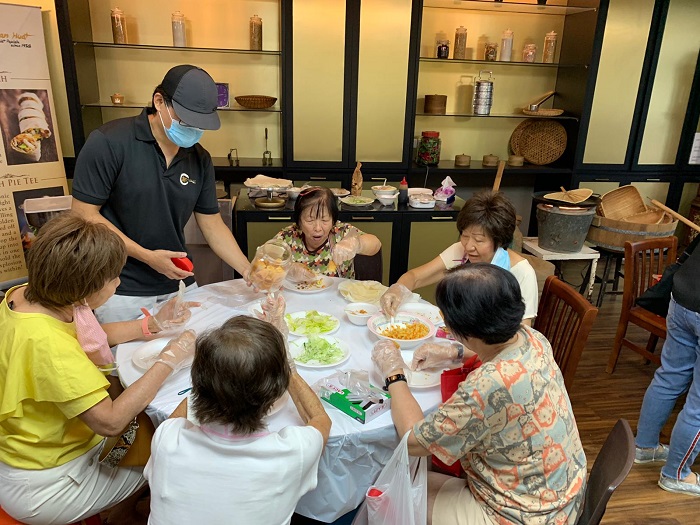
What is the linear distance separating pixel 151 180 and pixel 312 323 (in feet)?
2.73

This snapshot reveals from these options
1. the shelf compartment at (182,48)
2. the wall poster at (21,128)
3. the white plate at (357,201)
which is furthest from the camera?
the shelf compartment at (182,48)

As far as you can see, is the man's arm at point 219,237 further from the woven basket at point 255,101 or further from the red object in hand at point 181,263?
the woven basket at point 255,101

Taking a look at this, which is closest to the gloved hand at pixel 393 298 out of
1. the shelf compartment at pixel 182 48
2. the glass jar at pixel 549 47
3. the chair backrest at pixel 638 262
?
the chair backrest at pixel 638 262

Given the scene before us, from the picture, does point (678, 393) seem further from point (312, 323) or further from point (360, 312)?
point (312, 323)

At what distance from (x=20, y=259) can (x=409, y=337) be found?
114 inches

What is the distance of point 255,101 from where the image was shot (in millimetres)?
4125

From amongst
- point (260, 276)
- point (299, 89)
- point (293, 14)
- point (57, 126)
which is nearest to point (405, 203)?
point (299, 89)

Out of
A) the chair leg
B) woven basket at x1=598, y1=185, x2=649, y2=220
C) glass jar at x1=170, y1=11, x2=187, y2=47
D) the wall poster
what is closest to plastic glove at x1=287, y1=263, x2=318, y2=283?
the chair leg

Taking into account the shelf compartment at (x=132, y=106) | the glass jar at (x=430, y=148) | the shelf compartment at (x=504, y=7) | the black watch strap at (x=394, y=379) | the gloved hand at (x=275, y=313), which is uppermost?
the shelf compartment at (x=504, y=7)

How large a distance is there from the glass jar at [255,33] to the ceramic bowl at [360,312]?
293 cm

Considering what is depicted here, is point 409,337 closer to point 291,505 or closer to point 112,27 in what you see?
point 291,505

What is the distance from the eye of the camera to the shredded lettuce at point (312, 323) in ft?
5.82

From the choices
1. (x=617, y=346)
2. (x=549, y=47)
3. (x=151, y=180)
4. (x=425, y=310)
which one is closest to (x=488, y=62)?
(x=549, y=47)

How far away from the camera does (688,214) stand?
4762mm
